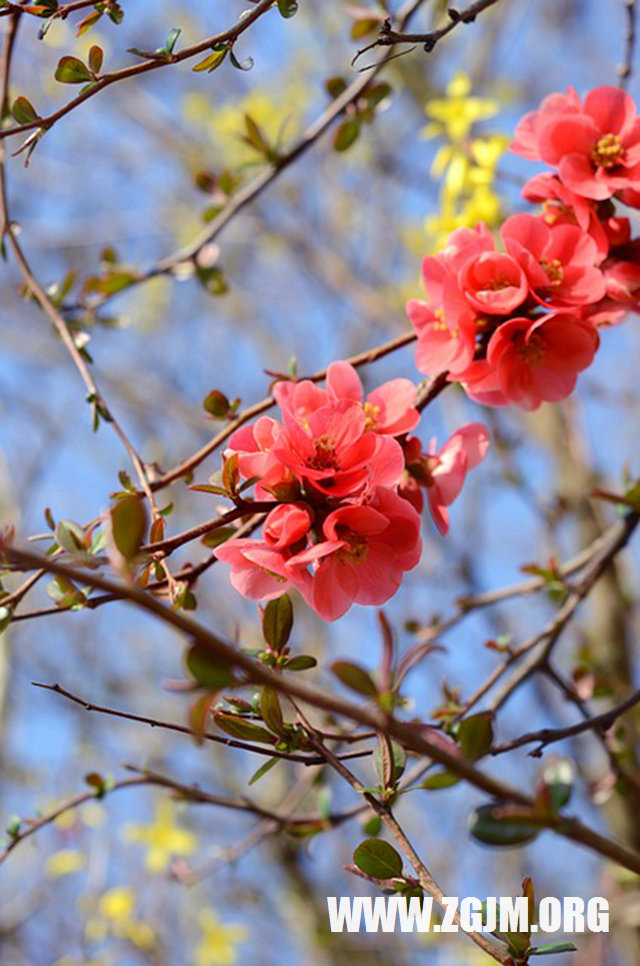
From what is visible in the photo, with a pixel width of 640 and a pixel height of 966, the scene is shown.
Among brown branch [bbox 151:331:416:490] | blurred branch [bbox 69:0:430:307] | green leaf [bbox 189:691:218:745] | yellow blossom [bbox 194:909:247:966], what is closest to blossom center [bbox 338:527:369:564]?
brown branch [bbox 151:331:416:490]

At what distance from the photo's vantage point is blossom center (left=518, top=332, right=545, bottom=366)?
889mm

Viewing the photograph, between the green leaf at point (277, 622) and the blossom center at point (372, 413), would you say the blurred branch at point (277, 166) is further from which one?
the green leaf at point (277, 622)

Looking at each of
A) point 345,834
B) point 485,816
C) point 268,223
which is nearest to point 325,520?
point 485,816

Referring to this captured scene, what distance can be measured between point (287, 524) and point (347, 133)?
864 mm

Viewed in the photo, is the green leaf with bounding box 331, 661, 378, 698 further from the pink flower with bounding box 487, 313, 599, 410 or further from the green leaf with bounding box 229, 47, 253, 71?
the green leaf with bounding box 229, 47, 253, 71

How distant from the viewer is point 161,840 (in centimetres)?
273

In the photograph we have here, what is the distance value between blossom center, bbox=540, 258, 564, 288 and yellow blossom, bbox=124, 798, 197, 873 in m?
2.25

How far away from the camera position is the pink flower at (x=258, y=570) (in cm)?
73

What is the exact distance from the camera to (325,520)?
2.39ft

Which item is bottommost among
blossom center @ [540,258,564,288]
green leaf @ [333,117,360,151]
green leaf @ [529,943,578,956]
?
green leaf @ [529,943,578,956]

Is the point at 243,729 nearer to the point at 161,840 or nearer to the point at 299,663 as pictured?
the point at 299,663

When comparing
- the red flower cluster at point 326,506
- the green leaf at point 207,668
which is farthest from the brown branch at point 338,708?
the red flower cluster at point 326,506

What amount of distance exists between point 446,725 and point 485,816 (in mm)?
573

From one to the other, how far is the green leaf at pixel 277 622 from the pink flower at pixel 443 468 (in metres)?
0.18
